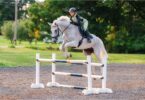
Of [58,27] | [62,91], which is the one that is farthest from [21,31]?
[62,91]

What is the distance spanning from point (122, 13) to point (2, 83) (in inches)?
1453

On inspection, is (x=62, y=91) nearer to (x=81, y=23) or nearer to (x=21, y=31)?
(x=81, y=23)

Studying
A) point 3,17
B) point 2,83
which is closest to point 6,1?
point 3,17

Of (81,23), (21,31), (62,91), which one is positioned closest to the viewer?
(62,91)

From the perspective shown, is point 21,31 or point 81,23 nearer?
point 81,23

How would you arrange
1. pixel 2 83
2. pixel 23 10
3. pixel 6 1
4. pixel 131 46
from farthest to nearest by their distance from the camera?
pixel 23 10 < pixel 6 1 < pixel 131 46 < pixel 2 83

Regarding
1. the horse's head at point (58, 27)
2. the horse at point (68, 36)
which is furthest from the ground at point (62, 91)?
the horse's head at point (58, 27)

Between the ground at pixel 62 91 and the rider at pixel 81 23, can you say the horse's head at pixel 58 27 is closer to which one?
the rider at pixel 81 23

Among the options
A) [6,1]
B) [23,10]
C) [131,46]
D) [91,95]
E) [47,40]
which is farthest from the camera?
[23,10]

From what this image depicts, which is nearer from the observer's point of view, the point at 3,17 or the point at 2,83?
the point at 2,83

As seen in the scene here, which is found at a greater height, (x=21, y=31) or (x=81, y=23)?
(x=81, y=23)

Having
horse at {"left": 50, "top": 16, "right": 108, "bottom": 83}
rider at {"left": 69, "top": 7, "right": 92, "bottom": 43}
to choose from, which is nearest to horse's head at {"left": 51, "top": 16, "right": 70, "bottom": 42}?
horse at {"left": 50, "top": 16, "right": 108, "bottom": 83}

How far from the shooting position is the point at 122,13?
53.0 metres

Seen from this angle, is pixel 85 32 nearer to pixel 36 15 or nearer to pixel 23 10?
pixel 36 15
